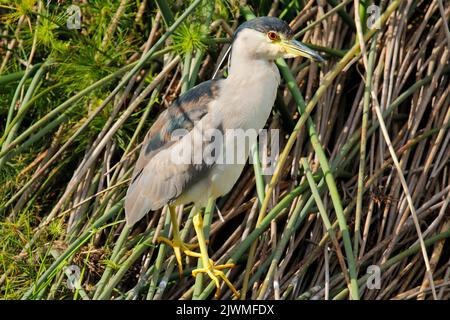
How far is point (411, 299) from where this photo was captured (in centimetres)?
225

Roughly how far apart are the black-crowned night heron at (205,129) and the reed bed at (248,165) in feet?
0.24

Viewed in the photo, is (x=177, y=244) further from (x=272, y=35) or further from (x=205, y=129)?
(x=272, y=35)

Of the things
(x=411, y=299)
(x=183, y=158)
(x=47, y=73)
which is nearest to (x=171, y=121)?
(x=183, y=158)

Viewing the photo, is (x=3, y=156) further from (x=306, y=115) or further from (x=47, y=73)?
(x=306, y=115)

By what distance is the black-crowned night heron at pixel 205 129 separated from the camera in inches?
89.1

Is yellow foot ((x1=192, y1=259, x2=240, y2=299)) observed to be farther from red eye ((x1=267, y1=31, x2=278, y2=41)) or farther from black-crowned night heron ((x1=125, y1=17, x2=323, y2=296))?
red eye ((x1=267, y1=31, x2=278, y2=41))

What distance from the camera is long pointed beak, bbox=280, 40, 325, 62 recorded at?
7.16 ft

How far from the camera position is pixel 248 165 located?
8.55 feet

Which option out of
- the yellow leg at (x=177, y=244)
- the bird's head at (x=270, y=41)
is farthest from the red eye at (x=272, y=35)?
the yellow leg at (x=177, y=244)

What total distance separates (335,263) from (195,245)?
42 cm

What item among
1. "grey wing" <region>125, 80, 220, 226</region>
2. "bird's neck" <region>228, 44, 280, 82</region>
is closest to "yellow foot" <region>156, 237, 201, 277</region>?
"grey wing" <region>125, 80, 220, 226</region>

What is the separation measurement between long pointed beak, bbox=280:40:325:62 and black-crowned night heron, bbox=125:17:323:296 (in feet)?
0.09

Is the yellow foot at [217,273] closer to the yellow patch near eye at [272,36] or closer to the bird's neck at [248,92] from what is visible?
the bird's neck at [248,92]

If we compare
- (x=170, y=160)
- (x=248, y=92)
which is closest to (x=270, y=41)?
(x=248, y=92)
